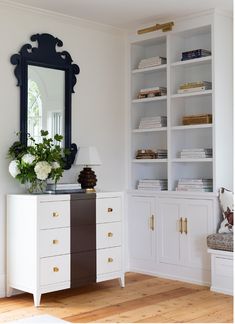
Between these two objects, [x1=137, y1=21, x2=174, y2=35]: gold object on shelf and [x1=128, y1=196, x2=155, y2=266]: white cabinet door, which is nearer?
[x1=137, y1=21, x2=174, y2=35]: gold object on shelf

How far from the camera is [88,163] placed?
4.86 metres

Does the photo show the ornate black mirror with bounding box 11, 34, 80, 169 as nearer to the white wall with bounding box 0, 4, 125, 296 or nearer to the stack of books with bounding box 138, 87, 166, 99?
the white wall with bounding box 0, 4, 125, 296

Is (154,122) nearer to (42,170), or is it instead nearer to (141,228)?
(141,228)

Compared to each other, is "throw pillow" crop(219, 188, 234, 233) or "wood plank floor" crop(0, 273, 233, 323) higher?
"throw pillow" crop(219, 188, 234, 233)

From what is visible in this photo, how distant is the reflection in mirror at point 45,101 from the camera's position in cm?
477

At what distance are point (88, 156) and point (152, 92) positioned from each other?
105cm

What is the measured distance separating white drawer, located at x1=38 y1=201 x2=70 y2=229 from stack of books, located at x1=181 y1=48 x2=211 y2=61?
1830 millimetres

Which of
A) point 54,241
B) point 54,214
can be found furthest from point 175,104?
point 54,241

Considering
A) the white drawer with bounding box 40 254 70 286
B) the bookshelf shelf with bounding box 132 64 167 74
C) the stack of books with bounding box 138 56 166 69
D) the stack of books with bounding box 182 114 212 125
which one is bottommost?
the white drawer with bounding box 40 254 70 286

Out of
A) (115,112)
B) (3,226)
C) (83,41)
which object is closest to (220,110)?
(115,112)

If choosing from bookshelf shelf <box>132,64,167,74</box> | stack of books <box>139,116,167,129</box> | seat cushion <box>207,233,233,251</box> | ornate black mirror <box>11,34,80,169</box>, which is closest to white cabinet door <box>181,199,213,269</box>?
seat cushion <box>207,233,233,251</box>

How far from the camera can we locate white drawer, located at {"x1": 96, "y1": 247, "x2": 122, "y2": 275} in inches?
185

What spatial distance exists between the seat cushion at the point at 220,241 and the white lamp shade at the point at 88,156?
1.21 metres

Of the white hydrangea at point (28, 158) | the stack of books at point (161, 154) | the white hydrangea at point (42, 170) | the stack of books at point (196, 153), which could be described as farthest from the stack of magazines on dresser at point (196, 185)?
the white hydrangea at point (28, 158)
